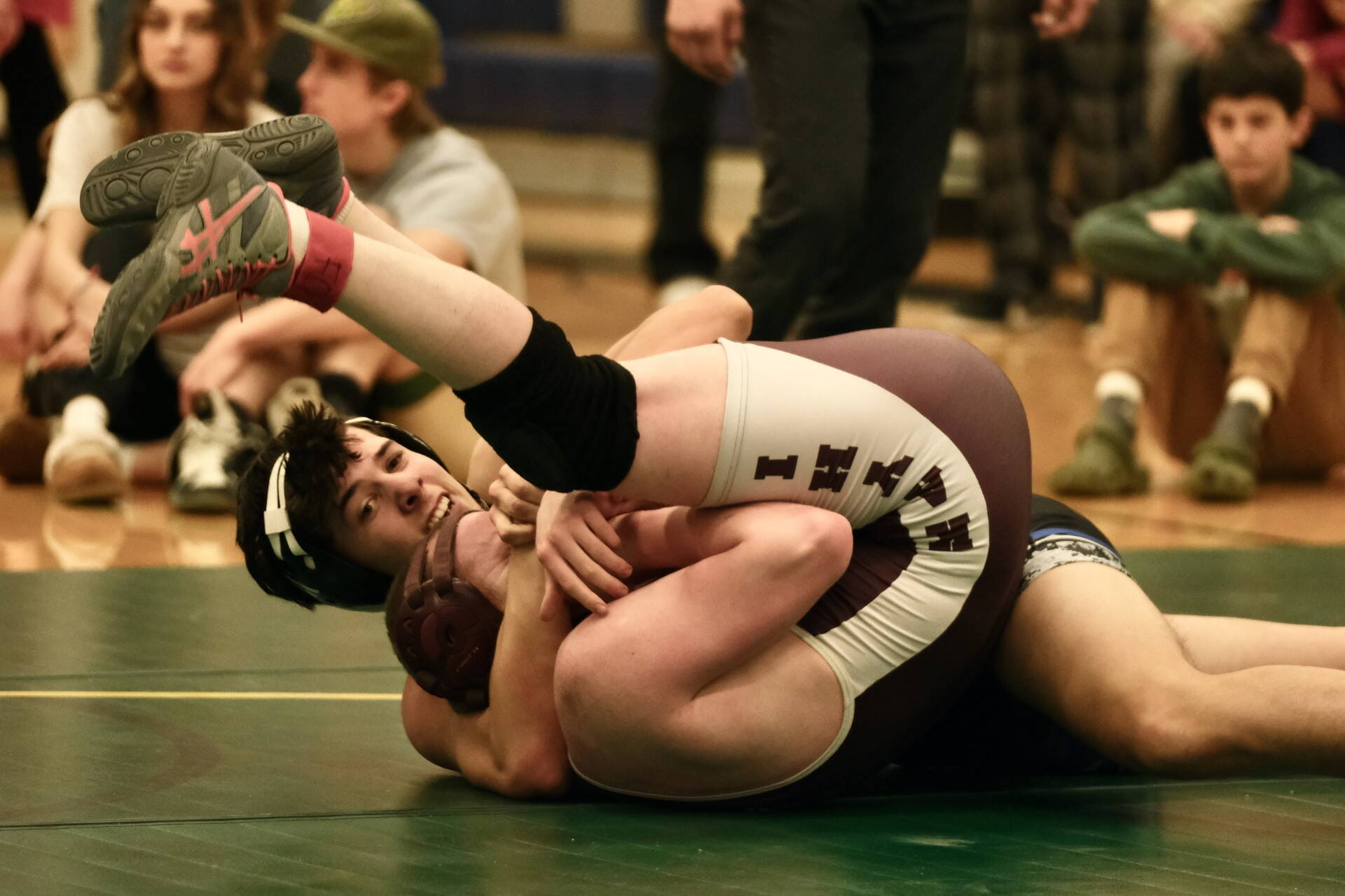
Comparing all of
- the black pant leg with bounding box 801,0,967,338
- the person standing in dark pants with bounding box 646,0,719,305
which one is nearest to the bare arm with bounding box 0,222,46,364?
the black pant leg with bounding box 801,0,967,338

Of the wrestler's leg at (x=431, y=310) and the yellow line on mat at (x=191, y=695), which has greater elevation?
the wrestler's leg at (x=431, y=310)

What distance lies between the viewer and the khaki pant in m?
4.34

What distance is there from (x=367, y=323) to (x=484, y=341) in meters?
0.12

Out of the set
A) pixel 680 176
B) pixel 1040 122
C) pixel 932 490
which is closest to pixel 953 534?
pixel 932 490

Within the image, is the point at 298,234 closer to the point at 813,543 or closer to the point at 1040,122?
the point at 813,543

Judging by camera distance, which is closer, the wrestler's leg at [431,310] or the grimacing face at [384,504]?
the wrestler's leg at [431,310]

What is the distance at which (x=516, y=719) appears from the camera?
2.27 m

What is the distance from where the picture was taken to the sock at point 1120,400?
14.4 ft

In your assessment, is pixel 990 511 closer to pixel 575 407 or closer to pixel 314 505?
pixel 575 407

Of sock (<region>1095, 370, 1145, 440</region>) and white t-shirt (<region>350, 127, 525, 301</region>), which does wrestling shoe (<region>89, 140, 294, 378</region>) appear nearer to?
white t-shirt (<region>350, 127, 525, 301</region>)

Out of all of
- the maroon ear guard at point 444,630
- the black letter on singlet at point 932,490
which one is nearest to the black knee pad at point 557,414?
the maroon ear guard at point 444,630

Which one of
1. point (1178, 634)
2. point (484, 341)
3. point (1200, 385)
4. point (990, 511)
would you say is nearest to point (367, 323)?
point (484, 341)

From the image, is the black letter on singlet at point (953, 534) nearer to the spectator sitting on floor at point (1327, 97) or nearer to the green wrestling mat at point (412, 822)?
the green wrestling mat at point (412, 822)

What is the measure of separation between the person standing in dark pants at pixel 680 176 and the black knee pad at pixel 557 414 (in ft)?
12.9
